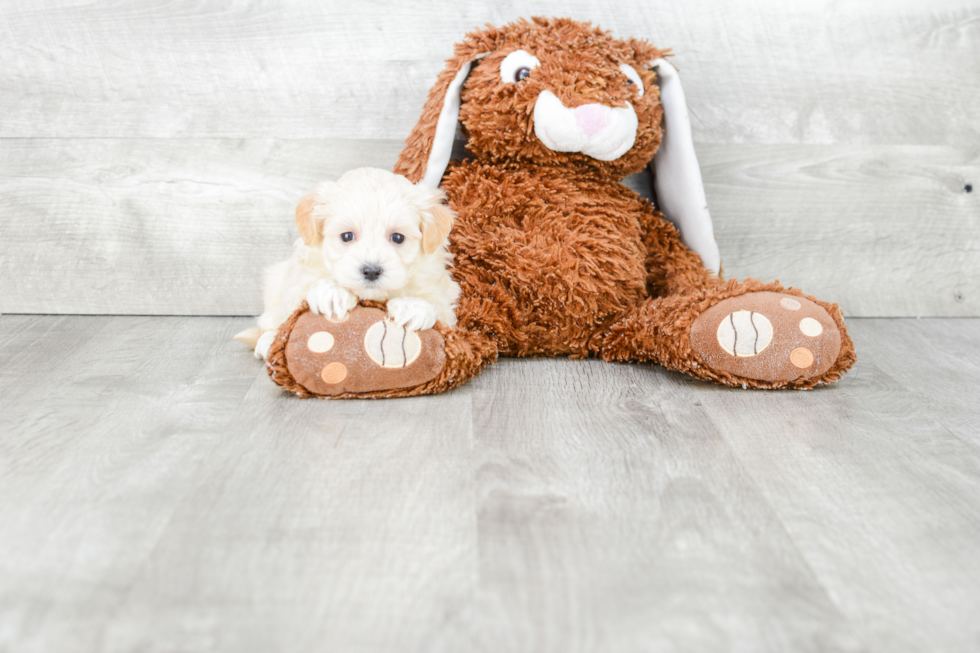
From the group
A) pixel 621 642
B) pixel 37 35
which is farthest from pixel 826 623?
pixel 37 35

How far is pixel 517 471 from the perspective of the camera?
0.83m

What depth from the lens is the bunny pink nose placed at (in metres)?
1.14

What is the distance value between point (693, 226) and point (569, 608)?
0.87 meters

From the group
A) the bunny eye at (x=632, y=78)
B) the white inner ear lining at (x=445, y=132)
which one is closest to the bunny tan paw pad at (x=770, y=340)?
the bunny eye at (x=632, y=78)

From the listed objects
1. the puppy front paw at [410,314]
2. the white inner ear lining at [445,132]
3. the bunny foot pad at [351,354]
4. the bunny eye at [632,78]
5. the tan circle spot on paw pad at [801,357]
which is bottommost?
the tan circle spot on paw pad at [801,357]

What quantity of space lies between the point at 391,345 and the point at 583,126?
0.45 meters

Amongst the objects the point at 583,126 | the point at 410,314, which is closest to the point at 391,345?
the point at 410,314

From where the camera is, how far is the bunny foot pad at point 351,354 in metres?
1.00

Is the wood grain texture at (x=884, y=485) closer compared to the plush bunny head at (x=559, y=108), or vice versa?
the wood grain texture at (x=884, y=485)

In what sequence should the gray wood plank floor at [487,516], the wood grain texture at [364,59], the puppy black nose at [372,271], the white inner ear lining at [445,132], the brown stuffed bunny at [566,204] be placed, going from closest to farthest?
1. the gray wood plank floor at [487,516]
2. the puppy black nose at [372,271]
3. the brown stuffed bunny at [566,204]
4. the white inner ear lining at [445,132]
5. the wood grain texture at [364,59]

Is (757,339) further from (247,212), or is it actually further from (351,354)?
(247,212)

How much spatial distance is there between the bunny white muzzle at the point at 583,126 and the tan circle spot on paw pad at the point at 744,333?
33cm

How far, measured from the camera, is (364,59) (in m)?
1.43

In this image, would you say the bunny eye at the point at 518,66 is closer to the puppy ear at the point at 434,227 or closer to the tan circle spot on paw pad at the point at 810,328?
the puppy ear at the point at 434,227
